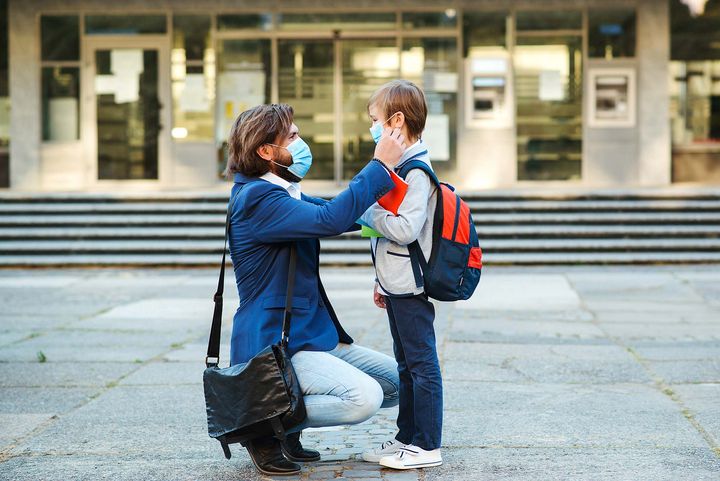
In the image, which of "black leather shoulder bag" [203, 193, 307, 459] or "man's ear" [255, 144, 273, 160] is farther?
"man's ear" [255, 144, 273, 160]

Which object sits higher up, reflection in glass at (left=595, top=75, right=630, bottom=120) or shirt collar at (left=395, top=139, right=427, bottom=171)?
reflection in glass at (left=595, top=75, right=630, bottom=120)

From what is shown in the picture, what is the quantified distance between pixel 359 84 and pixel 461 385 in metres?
12.8

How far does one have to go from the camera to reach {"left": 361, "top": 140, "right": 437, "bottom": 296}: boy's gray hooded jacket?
4371mm

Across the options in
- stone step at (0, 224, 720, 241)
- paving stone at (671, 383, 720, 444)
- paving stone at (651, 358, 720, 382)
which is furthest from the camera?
stone step at (0, 224, 720, 241)

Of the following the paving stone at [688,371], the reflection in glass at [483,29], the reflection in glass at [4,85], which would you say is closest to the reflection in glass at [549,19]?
the reflection in glass at [483,29]

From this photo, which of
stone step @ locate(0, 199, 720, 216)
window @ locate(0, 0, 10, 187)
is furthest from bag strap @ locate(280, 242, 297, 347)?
window @ locate(0, 0, 10, 187)

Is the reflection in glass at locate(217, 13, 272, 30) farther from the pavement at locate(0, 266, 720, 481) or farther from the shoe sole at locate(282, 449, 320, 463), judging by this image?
the shoe sole at locate(282, 449, 320, 463)

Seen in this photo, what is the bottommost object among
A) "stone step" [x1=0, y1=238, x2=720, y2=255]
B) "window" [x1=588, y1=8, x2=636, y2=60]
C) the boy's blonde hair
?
"stone step" [x1=0, y1=238, x2=720, y2=255]

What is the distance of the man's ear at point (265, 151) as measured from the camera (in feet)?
14.6

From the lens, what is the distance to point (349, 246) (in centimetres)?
1452

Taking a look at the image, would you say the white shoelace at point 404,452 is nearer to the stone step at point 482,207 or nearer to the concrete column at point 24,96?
the stone step at point 482,207

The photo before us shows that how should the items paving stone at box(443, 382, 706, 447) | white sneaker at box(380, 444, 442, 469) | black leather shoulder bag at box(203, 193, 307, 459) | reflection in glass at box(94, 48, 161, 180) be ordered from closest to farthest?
black leather shoulder bag at box(203, 193, 307, 459), white sneaker at box(380, 444, 442, 469), paving stone at box(443, 382, 706, 447), reflection in glass at box(94, 48, 161, 180)

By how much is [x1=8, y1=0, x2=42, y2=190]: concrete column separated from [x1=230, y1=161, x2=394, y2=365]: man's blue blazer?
15460 millimetres

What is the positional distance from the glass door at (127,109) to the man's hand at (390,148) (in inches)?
591
